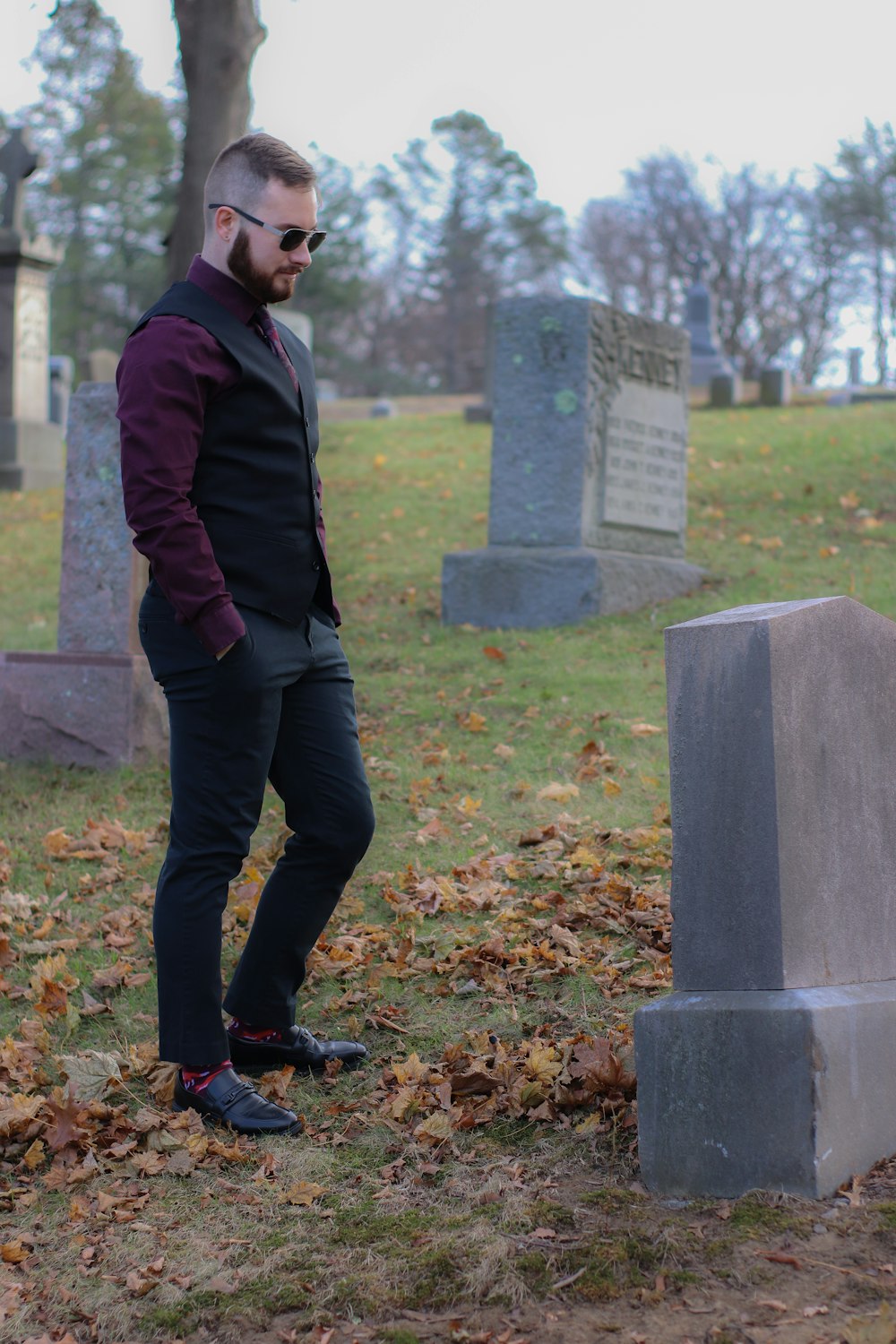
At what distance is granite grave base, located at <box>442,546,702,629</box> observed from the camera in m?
8.58

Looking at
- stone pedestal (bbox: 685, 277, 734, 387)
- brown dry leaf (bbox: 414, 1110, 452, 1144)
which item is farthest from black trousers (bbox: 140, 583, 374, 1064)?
stone pedestal (bbox: 685, 277, 734, 387)

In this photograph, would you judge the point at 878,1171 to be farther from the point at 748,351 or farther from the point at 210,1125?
the point at 748,351

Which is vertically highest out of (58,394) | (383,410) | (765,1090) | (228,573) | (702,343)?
(702,343)

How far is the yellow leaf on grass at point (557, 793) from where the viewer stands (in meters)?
5.34

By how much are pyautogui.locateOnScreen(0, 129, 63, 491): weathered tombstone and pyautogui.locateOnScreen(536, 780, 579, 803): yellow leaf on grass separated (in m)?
13.3

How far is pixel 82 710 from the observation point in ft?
20.9

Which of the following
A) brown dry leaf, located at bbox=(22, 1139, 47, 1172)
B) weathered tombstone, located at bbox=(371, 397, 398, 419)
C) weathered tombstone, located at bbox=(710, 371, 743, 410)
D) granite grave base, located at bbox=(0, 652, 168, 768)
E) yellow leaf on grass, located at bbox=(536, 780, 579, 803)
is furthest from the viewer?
weathered tombstone, located at bbox=(371, 397, 398, 419)

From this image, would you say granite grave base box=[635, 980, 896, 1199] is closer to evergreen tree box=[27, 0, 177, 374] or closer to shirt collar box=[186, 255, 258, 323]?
shirt collar box=[186, 255, 258, 323]

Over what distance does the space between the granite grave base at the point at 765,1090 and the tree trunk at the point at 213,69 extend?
8649 millimetres

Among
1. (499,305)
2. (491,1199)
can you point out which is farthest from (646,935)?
(499,305)

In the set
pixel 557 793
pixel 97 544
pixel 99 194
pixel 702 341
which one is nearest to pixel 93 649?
pixel 97 544

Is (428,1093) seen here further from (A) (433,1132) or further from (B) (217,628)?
(B) (217,628)

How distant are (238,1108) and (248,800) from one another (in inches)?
Result: 28.7

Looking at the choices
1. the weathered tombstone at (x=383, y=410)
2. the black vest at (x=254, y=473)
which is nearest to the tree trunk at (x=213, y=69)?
the black vest at (x=254, y=473)
